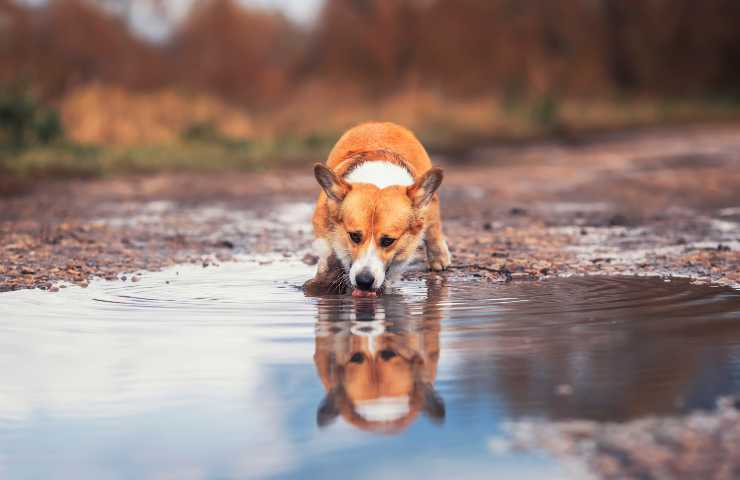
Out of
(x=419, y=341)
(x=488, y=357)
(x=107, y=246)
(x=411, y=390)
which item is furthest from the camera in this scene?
(x=107, y=246)

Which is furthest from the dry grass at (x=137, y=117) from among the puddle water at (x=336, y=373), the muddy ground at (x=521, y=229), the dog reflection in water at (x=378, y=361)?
the dog reflection in water at (x=378, y=361)

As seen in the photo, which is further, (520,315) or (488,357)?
(520,315)

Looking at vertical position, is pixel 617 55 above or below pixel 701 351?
above

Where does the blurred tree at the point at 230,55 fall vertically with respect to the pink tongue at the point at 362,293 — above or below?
above

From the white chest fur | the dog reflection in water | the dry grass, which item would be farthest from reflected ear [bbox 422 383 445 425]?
the dry grass

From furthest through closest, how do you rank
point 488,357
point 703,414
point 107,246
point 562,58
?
1. point 562,58
2. point 107,246
3. point 488,357
4. point 703,414

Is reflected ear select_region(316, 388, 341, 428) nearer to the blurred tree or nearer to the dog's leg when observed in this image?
the dog's leg

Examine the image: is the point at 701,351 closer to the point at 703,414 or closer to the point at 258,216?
the point at 703,414

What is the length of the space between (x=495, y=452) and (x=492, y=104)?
2437cm

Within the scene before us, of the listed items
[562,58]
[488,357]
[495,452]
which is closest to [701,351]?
[488,357]

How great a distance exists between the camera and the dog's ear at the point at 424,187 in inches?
285

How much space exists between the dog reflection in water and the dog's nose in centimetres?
14

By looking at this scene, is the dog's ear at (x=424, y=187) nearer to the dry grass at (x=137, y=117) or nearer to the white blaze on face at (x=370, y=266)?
the white blaze on face at (x=370, y=266)

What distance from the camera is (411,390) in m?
4.61
